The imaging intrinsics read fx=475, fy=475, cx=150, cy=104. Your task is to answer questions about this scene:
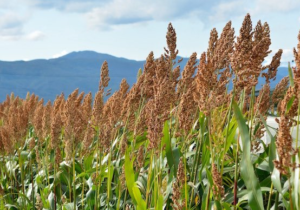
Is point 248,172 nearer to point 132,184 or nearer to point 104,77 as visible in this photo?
point 132,184

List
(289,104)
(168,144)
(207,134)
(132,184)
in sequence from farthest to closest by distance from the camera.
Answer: (207,134) < (168,144) < (132,184) < (289,104)

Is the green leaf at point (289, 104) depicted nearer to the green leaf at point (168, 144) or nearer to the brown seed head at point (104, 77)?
the green leaf at point (168, 144)

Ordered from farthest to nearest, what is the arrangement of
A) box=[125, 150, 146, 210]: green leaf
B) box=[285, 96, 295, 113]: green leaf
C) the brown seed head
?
1. the brown seed head
2. box=[125, 150, 146, 210]: green leaf
3. box=[285, 96, 295, 113]: green leaf

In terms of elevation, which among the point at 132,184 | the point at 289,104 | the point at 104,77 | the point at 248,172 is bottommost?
the point at 132,184

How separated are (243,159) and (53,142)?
1724 millimetres

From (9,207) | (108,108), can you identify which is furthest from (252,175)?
(9,207)

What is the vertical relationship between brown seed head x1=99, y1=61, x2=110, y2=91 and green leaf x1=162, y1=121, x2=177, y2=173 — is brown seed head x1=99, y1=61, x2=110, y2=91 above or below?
above

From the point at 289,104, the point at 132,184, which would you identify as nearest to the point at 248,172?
the point at 289,104

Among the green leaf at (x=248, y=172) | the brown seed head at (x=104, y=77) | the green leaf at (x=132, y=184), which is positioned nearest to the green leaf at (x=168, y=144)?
the green leaf at (x=132, y=184)

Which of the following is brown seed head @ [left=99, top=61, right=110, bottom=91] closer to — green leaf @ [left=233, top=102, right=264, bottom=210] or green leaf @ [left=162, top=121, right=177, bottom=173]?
green leaf @ [left=162, top=121, right=177, bottom=173]

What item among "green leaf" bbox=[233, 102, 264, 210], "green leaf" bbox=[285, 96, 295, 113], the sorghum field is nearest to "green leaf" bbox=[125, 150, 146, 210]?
the sorghum field

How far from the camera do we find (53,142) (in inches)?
129

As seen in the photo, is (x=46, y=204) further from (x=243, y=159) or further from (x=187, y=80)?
(x=243, y=159)

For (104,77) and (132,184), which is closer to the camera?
(132,184)
